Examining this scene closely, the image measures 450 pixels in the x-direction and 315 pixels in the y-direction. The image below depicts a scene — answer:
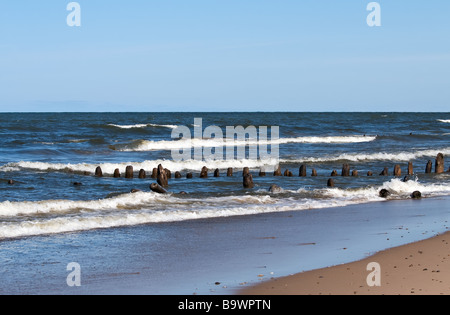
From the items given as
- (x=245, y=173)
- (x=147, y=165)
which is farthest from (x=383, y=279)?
(x=147, y=165)

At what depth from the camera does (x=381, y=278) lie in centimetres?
707

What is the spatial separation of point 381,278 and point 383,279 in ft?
0.19

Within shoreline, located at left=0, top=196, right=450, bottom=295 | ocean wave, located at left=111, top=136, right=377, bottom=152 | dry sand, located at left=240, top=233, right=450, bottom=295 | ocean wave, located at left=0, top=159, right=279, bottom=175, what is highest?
ocean wave, located at left=111, top=136, right=377, bottom=152

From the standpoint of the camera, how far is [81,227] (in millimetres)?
10945

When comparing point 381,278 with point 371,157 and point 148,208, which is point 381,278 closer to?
point 148,208

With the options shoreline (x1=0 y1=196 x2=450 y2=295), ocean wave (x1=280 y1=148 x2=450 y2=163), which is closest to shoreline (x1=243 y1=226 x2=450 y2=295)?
shoreline (x1=0 y1=196 x2=450 y2=295)

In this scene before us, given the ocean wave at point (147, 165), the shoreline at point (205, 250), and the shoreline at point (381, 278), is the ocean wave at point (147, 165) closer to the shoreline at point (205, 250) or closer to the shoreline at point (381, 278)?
the shoreline at point (205, 250)

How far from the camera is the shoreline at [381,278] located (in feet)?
21.5

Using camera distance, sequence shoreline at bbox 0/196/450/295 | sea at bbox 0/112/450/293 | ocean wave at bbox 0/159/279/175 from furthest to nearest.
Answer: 1. ocean wave at bbox 0/159/279/175
2. sea at bbox 0/112/450/293
3. shoreline at bbox 0/196/450/295

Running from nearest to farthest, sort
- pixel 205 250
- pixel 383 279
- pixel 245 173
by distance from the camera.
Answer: pixel 383 279 < pixel 205 250 < pixel 245 173

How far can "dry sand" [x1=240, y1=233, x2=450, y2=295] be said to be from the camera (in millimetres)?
6559

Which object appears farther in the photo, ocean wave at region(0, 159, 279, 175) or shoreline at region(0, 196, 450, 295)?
ocean wave at region(0, 159, 279, 175)

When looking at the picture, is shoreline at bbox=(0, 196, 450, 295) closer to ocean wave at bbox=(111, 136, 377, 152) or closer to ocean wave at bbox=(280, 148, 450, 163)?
ocean wave at bbox=(280, 148, 450, 163)
